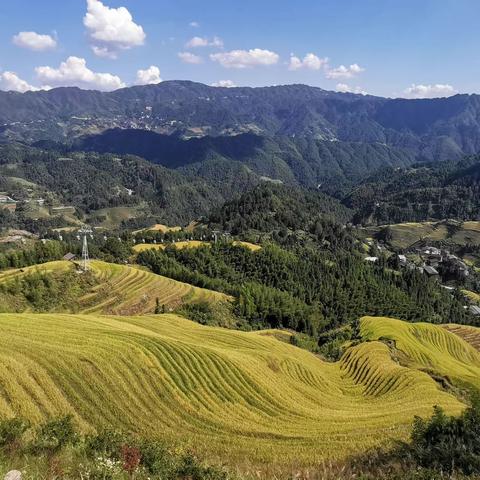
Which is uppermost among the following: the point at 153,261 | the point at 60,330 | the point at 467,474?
the point at 467,474

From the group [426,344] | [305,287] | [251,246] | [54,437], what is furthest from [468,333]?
[54,437]

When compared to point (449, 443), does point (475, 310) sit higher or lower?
lower

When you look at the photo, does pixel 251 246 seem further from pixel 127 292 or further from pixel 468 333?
pixel 127 292

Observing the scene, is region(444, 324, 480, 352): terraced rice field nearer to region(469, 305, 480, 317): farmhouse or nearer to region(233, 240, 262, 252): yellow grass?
region(469, 305, 480, 317): farmhouse

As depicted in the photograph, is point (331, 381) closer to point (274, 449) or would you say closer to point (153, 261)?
point (274, 449)

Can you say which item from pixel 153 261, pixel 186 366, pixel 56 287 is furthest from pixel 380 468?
pixel 153 261
